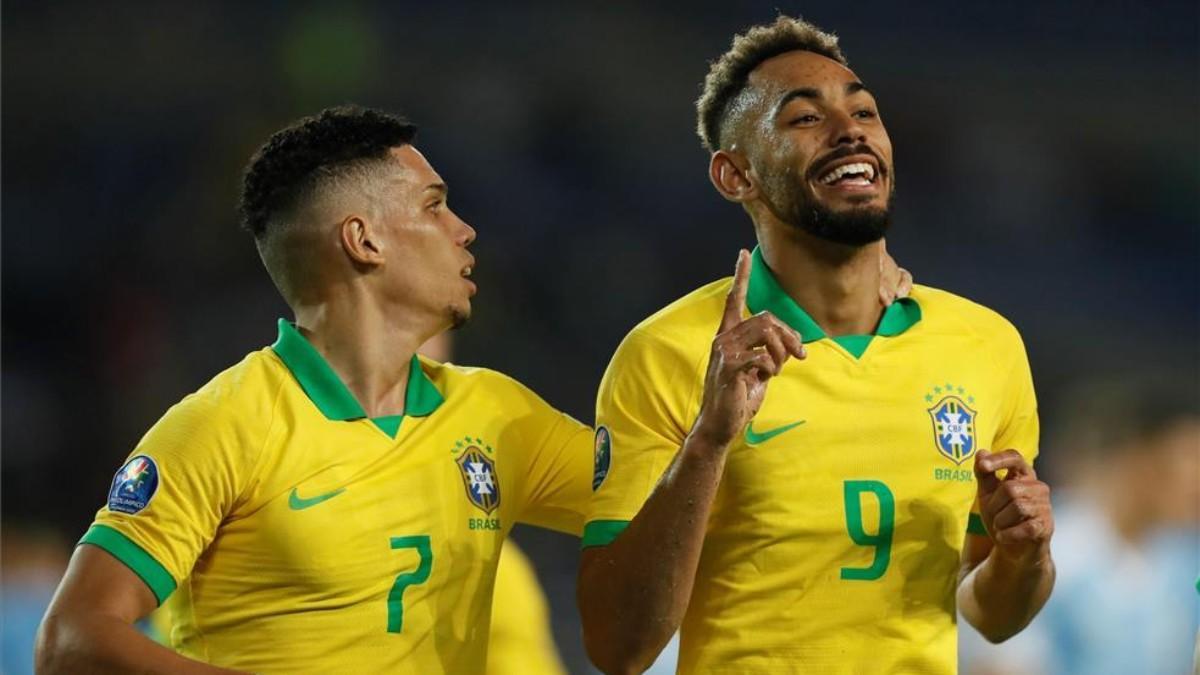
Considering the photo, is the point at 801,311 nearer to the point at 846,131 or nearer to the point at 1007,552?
the point at 846,131

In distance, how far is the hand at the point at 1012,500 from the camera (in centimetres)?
295

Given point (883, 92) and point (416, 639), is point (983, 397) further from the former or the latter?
point (883, 92)

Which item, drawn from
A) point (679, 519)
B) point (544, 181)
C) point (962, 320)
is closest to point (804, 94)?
point (962, 320)

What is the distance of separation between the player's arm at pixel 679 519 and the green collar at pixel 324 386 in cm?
51

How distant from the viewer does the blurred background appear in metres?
7.89

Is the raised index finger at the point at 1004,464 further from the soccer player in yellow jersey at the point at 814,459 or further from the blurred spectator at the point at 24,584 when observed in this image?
the blurred spectator at the point at 24,584

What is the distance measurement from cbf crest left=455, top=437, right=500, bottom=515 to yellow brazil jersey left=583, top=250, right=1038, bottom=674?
9.4 inches

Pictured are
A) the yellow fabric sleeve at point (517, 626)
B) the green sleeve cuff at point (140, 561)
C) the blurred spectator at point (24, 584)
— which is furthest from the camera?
the blurred spectator at point (24, 584)

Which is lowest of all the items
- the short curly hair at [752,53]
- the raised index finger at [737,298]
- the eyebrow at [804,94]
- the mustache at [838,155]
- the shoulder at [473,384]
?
the shoulder at [473,384]

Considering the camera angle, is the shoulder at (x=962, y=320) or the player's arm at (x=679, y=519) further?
the shoulder at (x=962, y=320)

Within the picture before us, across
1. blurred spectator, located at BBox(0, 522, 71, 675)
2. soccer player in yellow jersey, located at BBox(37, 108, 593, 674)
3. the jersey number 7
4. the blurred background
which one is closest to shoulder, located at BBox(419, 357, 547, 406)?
soccer player in yellow jersey, located at BBox(37, 108, 593, 674)

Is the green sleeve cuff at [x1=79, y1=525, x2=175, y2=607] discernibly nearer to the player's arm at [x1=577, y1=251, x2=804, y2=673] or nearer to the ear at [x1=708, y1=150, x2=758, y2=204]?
the player's arm at [x1=577, y1=251, x2=804, y2=673]

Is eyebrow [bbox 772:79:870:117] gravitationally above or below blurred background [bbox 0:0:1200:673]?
below

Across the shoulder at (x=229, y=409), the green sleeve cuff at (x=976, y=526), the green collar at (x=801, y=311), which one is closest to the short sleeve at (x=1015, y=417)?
the green sleeve cuff at (x=976, y=526)
